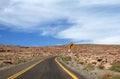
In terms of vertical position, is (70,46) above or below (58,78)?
above

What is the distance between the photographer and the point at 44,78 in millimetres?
19359

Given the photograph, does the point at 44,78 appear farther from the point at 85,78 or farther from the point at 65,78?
the point at 85,78

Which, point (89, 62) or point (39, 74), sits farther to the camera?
point (89, 62)

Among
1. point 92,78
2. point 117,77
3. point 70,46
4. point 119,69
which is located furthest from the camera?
point 70,46

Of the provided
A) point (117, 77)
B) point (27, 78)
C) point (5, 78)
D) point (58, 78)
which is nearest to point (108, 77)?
point (117, 77)

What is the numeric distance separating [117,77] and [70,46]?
22573mm

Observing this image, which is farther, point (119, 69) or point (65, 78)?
point (119, 69)

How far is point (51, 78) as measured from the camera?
19.3 meters

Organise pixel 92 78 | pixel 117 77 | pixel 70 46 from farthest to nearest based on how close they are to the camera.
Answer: pixel 70 46 → pixel 92 78 → pixel 117 77

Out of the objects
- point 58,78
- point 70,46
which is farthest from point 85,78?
point 70,46

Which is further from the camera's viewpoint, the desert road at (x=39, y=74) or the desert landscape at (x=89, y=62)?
→ the desert landscape at (x=89, y=62)

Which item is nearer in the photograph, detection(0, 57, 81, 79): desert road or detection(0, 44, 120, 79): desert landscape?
detection(0, 57, 81, 79): desert road

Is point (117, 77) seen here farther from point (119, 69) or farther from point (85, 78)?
point (119, 69)

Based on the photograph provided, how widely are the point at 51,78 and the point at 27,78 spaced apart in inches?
60.3
